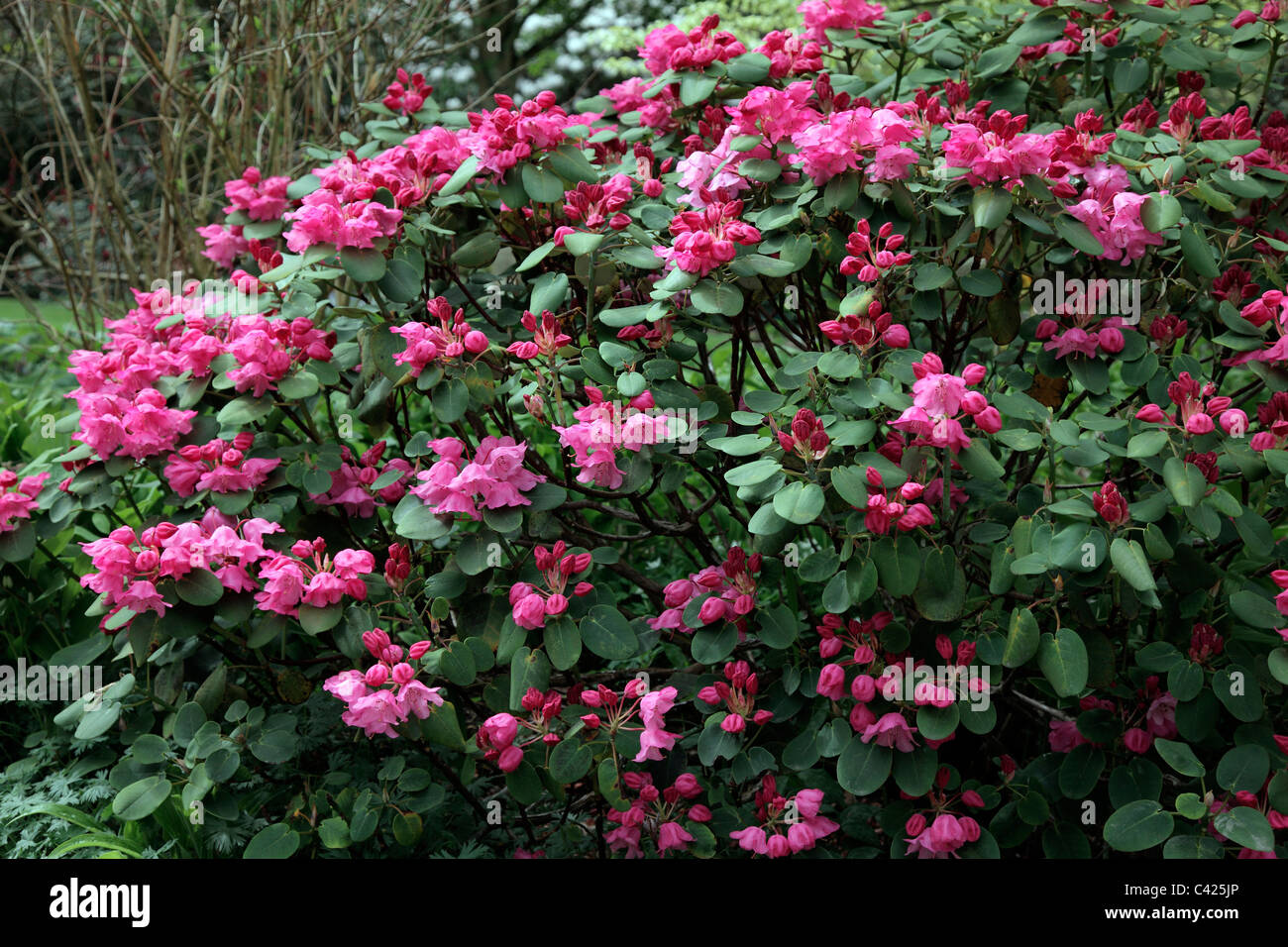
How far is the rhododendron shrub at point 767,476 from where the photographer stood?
176 cm

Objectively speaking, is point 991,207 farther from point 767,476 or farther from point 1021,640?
point 1021,640

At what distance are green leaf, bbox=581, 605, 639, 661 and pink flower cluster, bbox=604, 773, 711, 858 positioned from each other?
0.29 metres

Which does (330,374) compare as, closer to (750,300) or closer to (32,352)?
(750,300)

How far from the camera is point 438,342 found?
188 centimetres

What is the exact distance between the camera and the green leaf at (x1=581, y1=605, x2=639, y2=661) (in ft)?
5.96

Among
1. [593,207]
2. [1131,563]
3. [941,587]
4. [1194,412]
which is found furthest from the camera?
[593,207]

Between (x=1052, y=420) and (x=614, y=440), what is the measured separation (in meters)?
0.73

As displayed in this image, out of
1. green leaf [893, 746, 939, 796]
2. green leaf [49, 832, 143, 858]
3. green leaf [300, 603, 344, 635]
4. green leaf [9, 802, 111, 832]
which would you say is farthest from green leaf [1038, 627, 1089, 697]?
green leaf [9, 802, 111, 832]

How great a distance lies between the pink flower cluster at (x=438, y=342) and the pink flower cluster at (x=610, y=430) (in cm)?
22

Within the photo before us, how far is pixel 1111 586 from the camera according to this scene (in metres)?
1.91

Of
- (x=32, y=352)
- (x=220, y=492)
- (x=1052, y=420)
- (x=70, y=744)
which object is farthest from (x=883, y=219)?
(x=32, y=352)

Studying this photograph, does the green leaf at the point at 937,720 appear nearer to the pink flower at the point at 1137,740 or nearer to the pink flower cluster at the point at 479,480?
the pink flower at the point at 1137,740

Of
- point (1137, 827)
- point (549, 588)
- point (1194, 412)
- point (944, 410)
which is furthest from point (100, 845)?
point (1194, 412)

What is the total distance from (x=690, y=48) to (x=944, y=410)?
3.34 feet
